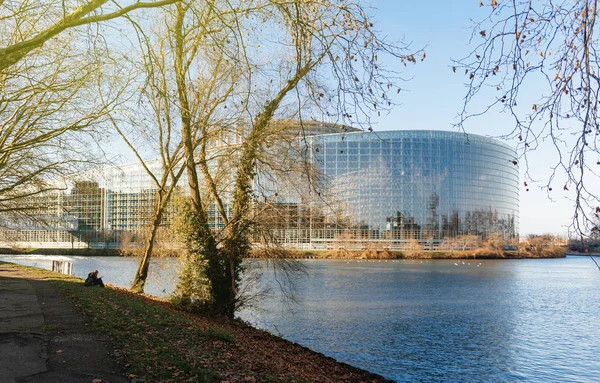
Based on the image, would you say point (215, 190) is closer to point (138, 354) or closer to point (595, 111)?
point (138, 354)

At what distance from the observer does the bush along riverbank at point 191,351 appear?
28.6ft

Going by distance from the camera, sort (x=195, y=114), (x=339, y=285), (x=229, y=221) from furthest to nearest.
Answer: (x=339, y=285) < (x=195, y=114) < (x=229, y=221)

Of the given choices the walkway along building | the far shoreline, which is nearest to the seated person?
the far shoreline

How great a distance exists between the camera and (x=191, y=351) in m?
10.4

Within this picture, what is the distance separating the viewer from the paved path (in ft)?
24.7

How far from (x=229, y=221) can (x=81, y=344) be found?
8768mm

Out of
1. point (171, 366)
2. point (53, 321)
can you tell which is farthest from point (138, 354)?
point (53, 321)

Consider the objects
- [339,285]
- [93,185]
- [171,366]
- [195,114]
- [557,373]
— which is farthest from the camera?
[339,285]

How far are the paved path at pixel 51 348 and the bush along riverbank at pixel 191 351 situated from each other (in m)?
0.34

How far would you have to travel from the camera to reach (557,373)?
1656cm

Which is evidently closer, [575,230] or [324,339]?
[575,230]

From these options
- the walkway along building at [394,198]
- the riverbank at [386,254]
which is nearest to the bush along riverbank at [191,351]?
the riverbank at [386,254]

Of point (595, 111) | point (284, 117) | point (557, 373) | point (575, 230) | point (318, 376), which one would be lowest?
point (557, 373)

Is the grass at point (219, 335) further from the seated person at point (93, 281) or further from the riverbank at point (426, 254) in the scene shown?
the riverbank at point (426, 254)
